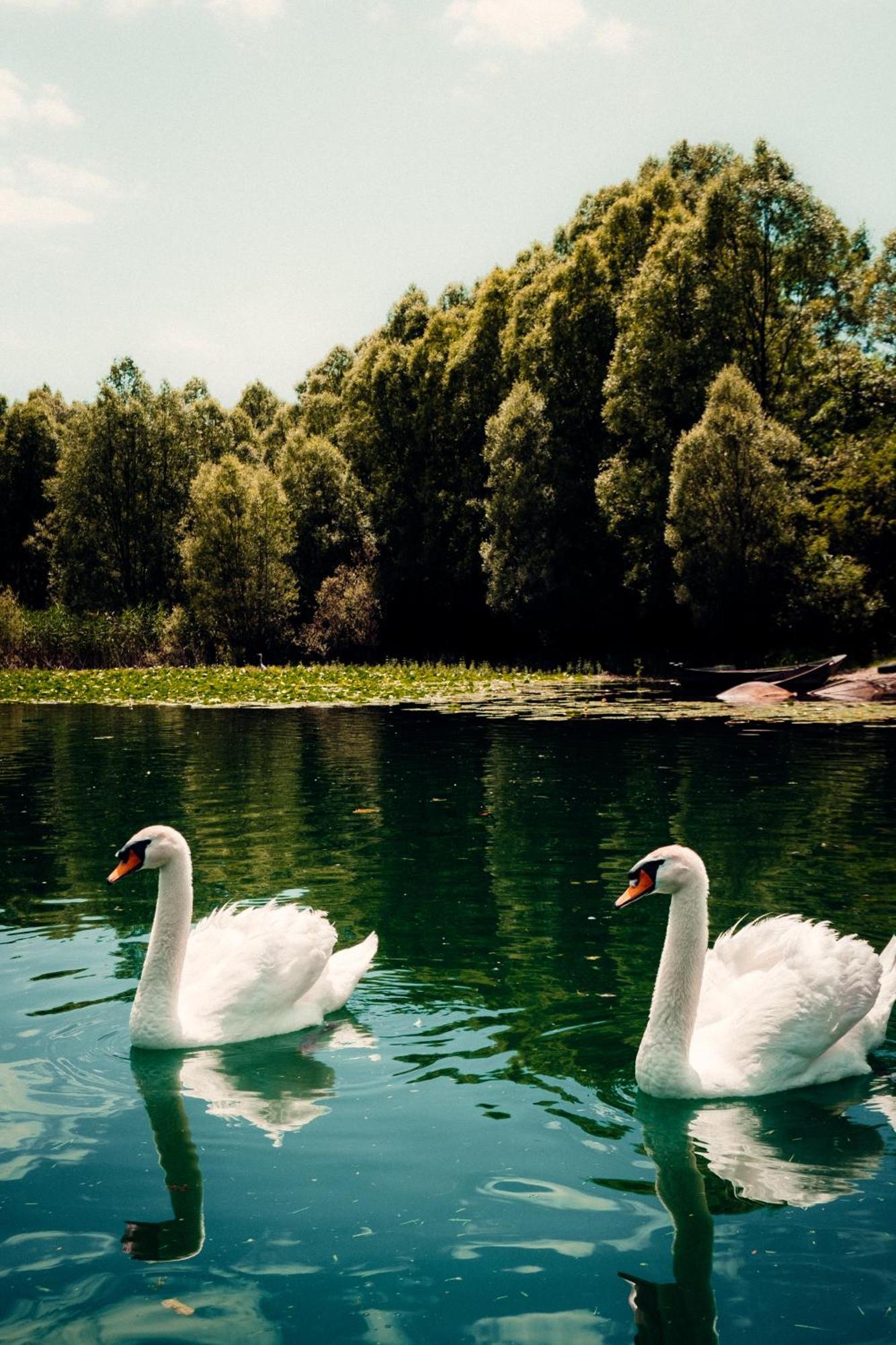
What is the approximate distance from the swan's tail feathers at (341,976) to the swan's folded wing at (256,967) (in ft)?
0.47

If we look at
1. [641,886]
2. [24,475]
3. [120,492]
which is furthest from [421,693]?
[24,475]

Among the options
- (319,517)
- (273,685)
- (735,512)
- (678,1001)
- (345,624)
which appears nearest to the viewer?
(678,1001)

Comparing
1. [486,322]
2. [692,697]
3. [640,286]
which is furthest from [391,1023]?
[486,322]

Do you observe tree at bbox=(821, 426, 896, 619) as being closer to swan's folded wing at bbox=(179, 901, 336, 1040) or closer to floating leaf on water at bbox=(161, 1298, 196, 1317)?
swan's folded wing at bbox=(179, 901, 336, 1040)

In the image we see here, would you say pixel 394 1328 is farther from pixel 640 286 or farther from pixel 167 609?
pixel 167 609

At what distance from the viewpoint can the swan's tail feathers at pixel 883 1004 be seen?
22.3 ft

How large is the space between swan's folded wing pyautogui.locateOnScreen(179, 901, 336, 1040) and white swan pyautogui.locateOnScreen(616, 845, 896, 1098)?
2098 millimetres

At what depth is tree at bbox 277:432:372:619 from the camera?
6056 cm

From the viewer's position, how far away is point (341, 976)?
7.68m

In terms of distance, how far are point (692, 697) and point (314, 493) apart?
109 feet

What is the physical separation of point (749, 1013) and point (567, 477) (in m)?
42.9

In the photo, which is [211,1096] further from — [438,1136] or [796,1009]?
[796,1009]

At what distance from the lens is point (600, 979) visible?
8.14m

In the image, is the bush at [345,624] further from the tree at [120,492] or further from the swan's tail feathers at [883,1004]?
the swan's tail feathers at [883,1004]
